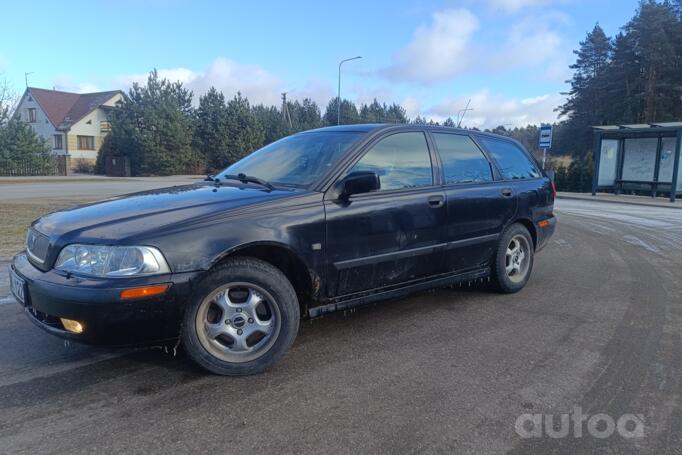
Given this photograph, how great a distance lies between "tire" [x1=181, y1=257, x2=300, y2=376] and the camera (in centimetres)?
309

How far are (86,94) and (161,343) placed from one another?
66.5 metres

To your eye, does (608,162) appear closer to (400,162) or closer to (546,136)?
(546,136)

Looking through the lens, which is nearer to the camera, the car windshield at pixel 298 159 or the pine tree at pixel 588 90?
the car windshield at pixel 298 159

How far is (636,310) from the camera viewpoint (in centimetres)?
484

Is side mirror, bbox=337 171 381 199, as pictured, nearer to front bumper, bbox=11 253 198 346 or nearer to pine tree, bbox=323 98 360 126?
front bumper, bbox=11 253 198 346

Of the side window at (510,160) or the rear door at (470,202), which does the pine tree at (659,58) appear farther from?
the rear door at (470,202)

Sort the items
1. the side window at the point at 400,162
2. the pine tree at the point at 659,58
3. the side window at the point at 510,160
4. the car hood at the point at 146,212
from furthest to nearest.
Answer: the pine tree at the point at 659,58 < the side window at the point at 510,160 < the side window at the point at 400,162 < the car hood at the point at 146,212

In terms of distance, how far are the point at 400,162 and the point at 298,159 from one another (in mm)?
863

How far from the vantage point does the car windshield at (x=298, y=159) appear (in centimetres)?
391

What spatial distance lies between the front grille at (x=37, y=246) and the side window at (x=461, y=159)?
3.17 metres

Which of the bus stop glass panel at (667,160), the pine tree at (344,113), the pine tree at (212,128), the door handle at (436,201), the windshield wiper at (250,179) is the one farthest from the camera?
the pine tree at (344,113)

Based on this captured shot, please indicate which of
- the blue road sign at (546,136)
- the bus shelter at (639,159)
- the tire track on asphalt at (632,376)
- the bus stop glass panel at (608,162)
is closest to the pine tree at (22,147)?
the blue road sign at (546,136)

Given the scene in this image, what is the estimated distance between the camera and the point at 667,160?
69.1 ft

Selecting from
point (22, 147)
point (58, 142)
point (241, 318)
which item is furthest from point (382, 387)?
point (58, 142)
